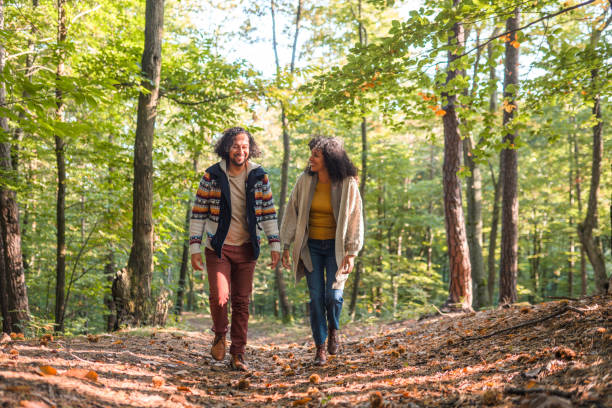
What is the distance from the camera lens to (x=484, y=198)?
24797mm

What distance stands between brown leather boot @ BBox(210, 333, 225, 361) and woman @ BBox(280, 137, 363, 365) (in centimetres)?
96

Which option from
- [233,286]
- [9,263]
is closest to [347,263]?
[233,286]

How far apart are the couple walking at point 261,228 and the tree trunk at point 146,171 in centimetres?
305

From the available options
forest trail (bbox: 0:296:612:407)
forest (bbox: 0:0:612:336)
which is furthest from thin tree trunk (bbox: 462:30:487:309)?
forest trail (bbox: 0:296:612:407)

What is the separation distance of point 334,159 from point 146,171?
4009mm

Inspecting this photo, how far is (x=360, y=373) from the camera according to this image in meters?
3.76

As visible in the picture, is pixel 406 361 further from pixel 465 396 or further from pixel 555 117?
pixel 555 117

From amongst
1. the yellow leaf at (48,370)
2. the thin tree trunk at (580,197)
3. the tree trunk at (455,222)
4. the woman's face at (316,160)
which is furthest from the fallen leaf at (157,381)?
the thin tree trunk at (580,197)

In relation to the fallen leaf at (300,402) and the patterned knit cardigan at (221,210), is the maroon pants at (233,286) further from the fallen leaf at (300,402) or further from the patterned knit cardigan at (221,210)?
the fallen leaf at (300,402)

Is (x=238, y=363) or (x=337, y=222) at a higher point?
(x=337, y=222)

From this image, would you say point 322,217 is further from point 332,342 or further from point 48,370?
point 48,370

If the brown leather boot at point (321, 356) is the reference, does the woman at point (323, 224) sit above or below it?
above

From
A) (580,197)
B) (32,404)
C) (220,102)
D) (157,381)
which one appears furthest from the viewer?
A: (580,197)

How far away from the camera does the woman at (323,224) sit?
14.4 feet
